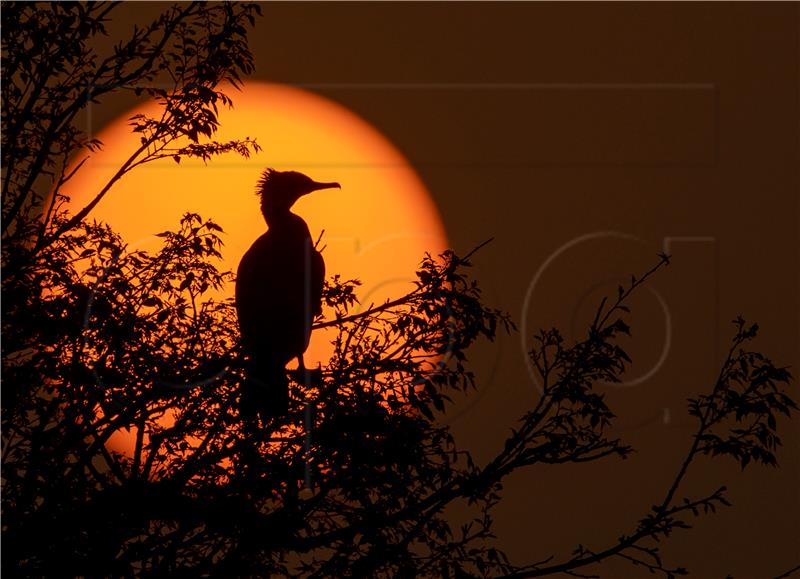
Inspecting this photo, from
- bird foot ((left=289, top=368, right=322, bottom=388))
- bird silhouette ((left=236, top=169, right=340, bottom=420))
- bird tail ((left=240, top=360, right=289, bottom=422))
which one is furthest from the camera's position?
bird silhouette ((left=236, top=169, right=340, bottom=420))

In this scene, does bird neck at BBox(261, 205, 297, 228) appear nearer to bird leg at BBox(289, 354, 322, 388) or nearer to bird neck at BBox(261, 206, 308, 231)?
bird neck at BBox(261, 206, 308, 231)

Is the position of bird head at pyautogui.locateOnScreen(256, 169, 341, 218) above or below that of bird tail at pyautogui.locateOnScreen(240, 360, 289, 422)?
above

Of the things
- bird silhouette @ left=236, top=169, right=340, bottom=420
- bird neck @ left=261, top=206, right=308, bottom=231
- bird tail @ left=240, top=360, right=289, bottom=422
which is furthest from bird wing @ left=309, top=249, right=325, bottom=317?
bird tail @ left=240, top=360, right=289, bottom=422

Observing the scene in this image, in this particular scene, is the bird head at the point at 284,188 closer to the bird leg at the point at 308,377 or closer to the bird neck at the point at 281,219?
the bird neck at the point at 281,219

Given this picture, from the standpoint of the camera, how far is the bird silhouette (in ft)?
18.5

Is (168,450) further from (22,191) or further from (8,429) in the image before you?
(22,191)

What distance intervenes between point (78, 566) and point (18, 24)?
7.92 feet

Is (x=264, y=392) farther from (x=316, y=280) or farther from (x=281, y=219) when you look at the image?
(x=281, y=219)

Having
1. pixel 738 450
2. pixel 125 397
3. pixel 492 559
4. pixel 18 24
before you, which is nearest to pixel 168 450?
pixel 125 397

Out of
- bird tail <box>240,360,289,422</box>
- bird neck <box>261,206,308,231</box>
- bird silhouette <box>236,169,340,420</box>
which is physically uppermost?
bird neck <box>261,206,308,231</box>

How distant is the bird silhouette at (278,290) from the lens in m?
5.64

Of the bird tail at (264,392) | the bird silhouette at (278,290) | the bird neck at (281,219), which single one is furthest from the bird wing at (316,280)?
the bird tail at (264,392)

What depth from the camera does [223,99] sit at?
5488 millimetres

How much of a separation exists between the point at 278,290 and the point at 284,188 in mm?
824
